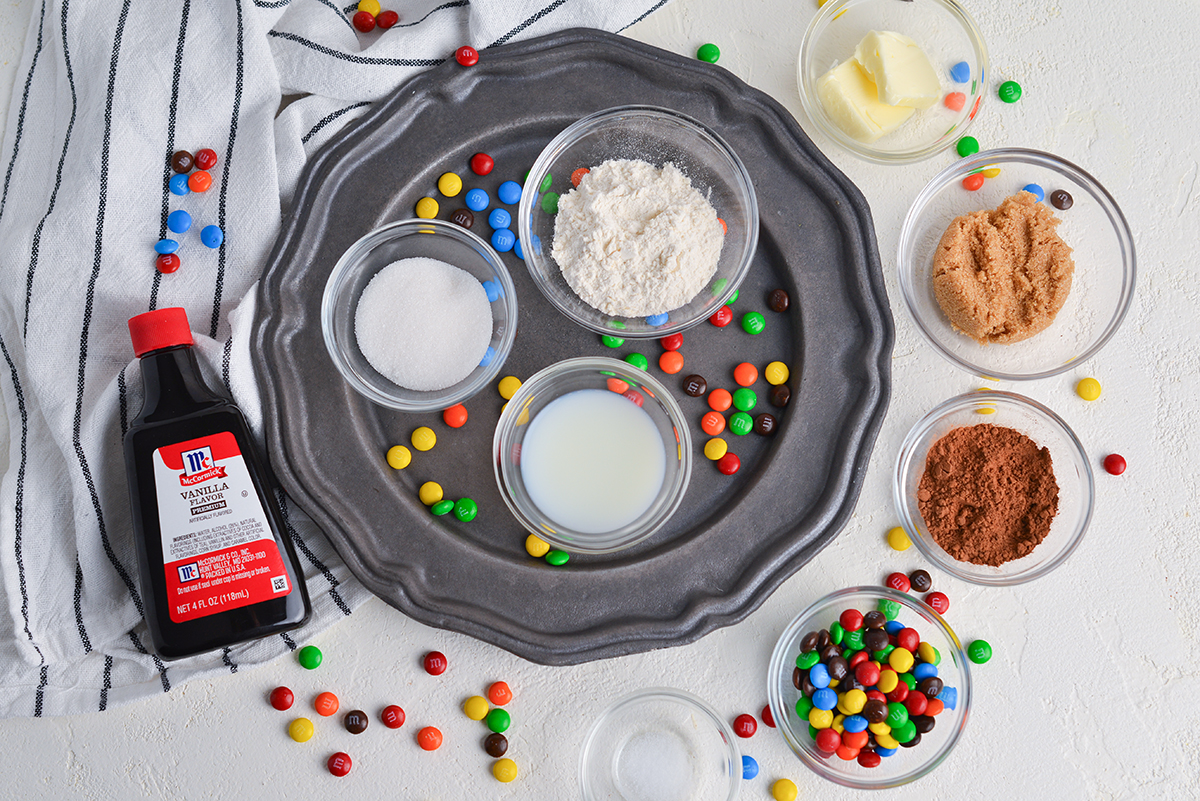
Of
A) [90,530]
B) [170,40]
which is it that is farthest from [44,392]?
[170,40]

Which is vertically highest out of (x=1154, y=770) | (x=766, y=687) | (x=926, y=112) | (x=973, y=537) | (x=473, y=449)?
(x=926, y=112)

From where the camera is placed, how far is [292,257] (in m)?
1.31

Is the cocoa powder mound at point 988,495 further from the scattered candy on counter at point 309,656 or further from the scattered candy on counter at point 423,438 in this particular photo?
the scattered candy on counter at point 309,656

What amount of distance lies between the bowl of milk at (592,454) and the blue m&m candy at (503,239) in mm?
248

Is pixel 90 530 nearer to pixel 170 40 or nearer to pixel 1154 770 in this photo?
pixel 170 40

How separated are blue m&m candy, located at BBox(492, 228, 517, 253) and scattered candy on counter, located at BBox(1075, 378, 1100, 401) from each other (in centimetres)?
117

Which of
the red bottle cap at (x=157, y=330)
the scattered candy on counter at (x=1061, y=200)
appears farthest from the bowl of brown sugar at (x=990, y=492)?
the red bottle cap at (x=157, y=330)

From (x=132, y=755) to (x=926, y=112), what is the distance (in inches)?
77.3

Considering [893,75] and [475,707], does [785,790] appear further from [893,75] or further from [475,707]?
[893,75]

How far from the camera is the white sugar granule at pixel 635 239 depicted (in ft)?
4.27

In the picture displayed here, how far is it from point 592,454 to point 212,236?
2.58 ft

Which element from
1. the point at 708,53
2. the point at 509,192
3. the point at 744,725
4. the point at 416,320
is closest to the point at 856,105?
the point at 708,53

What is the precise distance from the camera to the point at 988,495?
140 cm

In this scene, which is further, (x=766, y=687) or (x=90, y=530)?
(x=766, y=687)
